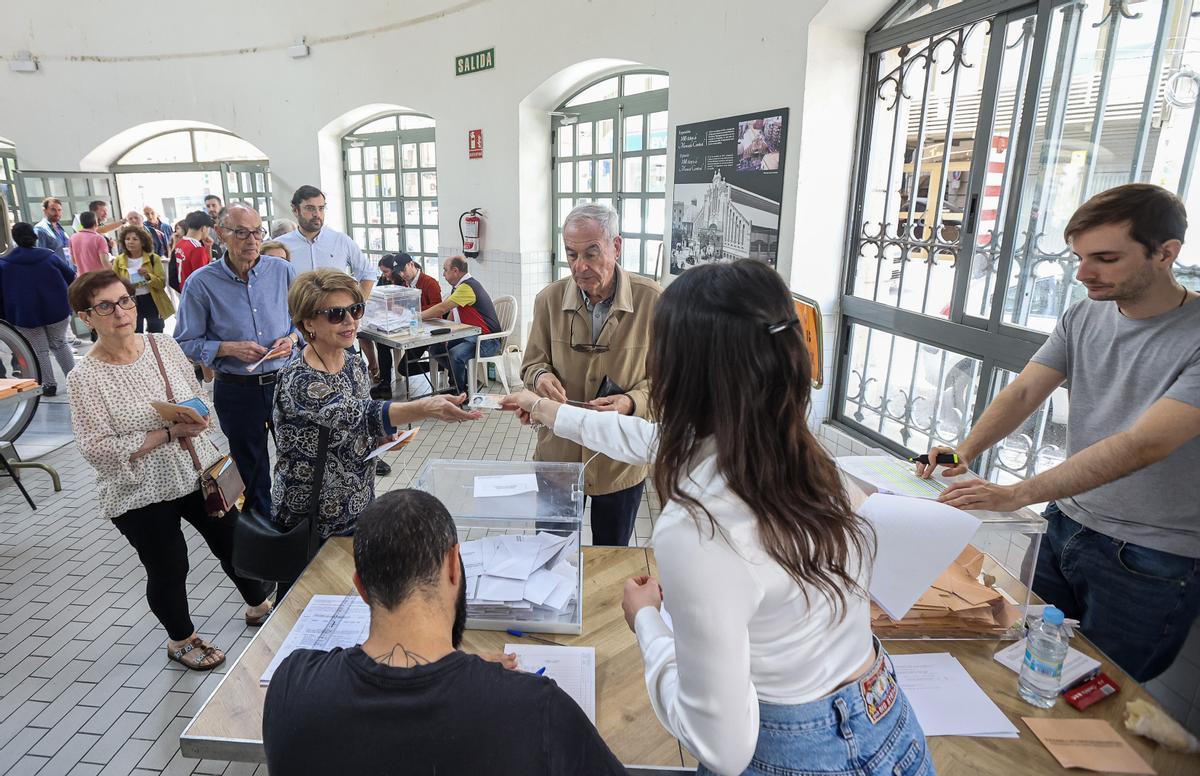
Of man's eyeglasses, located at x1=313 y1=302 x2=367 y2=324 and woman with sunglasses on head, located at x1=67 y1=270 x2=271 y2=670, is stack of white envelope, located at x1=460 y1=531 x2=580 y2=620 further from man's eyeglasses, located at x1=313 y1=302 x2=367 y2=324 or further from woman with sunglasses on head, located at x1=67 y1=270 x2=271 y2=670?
woman with sunglasses on head, located at x1=67 y1=270 x2=271 y2=670

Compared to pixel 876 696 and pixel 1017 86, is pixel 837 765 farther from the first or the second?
pixel 1017 86

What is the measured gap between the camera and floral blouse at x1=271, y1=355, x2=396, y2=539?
7.39 feet

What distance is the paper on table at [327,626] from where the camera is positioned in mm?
1674

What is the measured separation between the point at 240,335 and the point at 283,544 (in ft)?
5.68

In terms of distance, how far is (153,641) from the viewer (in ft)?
10.0

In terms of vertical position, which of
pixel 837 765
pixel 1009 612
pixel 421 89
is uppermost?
pixel 421 89

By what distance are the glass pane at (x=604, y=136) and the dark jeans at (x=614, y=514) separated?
188 inches

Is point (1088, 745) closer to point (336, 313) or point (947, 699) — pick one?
point (947, 699)

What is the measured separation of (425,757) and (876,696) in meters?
0.77

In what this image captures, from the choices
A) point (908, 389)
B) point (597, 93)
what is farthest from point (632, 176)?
point (908, 389)

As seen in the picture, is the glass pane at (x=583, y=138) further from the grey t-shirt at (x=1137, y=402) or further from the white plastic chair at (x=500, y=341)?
the grey t-shirt at (x=1137, y=402)

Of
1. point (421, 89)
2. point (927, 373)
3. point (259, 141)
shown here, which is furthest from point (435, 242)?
point (927, 373)

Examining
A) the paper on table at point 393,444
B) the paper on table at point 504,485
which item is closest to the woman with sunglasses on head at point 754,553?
the paper on table at point 504,485

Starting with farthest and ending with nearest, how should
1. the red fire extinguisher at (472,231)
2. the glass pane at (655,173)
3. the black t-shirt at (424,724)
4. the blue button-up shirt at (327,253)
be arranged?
the red fire extinguisher at (472,231) → the glass pane at (655,173) → the blue button-up shirt at (327,253) → the black t-shirt at (424,724)
